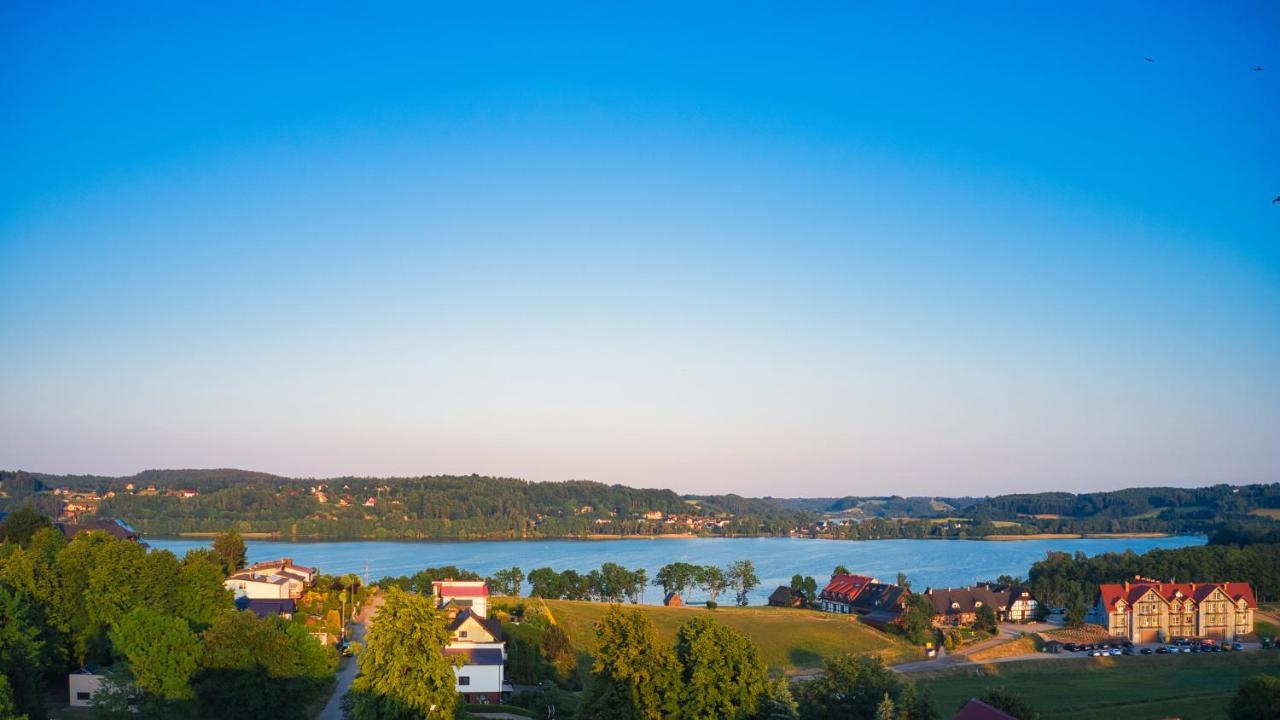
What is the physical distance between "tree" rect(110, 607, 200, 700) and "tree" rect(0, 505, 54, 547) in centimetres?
1790

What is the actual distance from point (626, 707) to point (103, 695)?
12020mm

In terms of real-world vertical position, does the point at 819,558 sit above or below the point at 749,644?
below

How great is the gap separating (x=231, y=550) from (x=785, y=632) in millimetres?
25902

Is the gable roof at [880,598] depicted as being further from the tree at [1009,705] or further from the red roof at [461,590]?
the tree at [1009,705]

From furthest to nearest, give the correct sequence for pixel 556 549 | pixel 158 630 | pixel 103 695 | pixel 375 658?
pixel 556 549
pixel 158 630
pixel 103 695
pixel 375 658

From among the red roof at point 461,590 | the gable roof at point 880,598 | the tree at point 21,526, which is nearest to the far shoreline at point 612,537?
the gable roof at point 880,598

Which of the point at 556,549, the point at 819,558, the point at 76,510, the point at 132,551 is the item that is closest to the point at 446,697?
the point at 132,551

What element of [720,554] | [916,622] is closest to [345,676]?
[916,622]

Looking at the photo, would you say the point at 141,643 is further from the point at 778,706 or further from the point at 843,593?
the point at 843,593

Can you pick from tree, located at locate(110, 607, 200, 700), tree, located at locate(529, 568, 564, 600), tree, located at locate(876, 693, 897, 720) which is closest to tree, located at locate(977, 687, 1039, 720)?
tree, located at locate(876, 693, 897, 720)

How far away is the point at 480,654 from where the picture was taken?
94.9 ft

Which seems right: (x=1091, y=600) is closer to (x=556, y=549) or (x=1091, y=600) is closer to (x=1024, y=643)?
(x=1024, y=643)

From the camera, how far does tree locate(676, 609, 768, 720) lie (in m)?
21.8

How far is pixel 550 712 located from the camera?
2552cm
